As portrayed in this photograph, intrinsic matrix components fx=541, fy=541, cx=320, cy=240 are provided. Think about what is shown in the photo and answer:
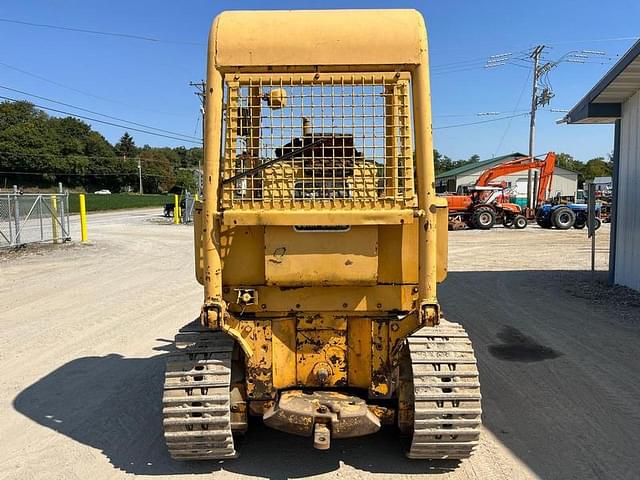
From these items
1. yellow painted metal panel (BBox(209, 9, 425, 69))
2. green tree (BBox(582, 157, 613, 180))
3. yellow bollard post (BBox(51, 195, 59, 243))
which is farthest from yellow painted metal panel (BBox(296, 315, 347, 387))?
green tree (BBox(582, 157, 613, 180))

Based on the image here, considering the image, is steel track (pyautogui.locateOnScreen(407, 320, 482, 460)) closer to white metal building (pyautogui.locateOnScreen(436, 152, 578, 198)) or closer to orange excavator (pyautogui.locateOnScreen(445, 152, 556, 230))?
orange excavator (pyautogui.locateOnScreen(445, 152, 556, 230))

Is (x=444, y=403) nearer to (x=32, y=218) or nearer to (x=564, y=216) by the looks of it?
(x=32, y=218)

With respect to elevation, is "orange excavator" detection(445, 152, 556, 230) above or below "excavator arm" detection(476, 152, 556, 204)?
below

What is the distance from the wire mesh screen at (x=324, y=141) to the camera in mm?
3453

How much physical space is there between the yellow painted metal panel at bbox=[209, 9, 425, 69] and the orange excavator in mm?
25189

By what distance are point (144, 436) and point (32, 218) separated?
647 inches

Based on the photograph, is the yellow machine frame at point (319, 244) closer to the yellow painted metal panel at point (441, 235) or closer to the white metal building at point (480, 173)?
the yellow painted metal panel at point (441, 235)

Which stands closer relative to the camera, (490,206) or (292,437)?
(292,437)

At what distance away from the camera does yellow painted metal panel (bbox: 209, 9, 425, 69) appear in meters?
3.44

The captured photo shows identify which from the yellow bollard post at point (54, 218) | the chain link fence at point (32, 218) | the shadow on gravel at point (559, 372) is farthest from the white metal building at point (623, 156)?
the yellow bollard post at point (54, 218)

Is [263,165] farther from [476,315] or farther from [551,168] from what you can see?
[551,168]

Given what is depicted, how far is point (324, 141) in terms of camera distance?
3.47 metres

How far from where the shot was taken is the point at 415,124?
3434mm

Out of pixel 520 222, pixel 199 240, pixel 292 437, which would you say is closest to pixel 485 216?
pixel 520 222
